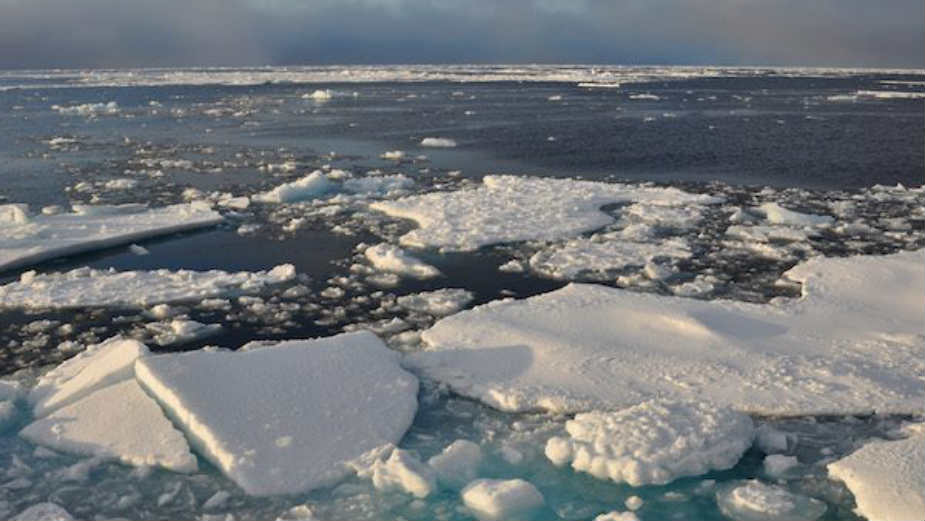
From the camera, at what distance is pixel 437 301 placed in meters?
8.37

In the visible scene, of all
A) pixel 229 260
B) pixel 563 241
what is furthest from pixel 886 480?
pixel 229 260

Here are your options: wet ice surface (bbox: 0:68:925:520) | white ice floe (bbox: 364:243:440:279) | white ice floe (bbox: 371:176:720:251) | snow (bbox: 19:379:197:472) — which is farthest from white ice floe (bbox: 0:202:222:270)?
snow (bbox: 19:379:197:472)

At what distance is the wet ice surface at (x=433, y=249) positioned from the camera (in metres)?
4.77

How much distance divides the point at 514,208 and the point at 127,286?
6286 millimetres

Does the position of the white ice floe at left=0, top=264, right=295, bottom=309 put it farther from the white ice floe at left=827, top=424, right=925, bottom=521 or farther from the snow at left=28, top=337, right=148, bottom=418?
the white ice floe at left=827, top=424, right=925, bottom=521

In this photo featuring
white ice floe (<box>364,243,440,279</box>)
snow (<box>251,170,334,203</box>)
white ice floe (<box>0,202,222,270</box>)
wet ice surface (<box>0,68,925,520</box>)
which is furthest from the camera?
snow (<box>251,170,334,203</box>)

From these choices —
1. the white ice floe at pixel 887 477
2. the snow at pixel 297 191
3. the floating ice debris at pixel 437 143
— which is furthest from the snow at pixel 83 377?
the floating ice debris at pixel 437 143

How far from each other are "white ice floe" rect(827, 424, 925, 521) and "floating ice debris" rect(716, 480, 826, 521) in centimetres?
27

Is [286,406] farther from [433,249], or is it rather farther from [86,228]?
[86,228]

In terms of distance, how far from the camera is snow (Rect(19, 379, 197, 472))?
5.02m

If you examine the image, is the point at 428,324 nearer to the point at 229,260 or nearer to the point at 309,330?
the point at 309,330

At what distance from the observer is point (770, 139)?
23703 millimetres

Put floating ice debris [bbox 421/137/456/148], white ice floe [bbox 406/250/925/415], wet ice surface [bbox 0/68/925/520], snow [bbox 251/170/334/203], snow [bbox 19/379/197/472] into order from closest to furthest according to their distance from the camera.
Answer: wet ice surface [bbox 0/68/925/520] → snow [bbox 19/379/197/472] → white ice floe [bbox 406/250/925/415] → snow [bbox 251/170/334/203] → floating ice debris [bbox 421/137/456/148]

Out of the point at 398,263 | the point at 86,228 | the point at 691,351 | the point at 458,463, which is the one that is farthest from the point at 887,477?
the point at 86,228
